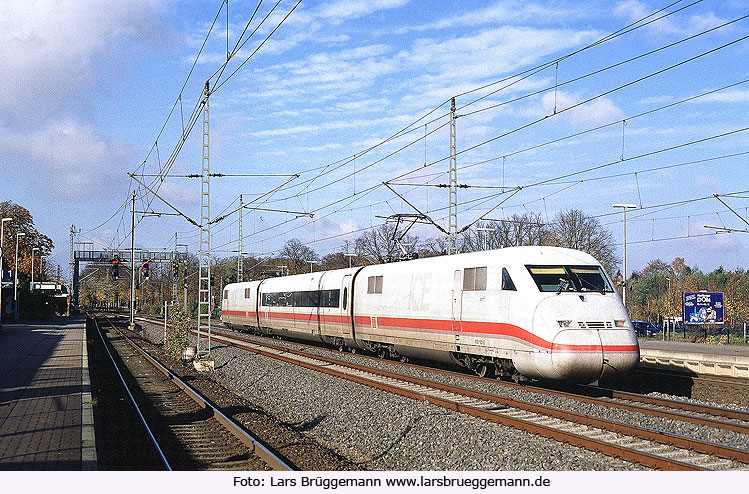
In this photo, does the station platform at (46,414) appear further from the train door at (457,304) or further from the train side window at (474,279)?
the train side window at (474,279)

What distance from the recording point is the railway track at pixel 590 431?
948cm

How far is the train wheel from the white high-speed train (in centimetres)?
5

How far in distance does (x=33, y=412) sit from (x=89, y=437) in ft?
11.1

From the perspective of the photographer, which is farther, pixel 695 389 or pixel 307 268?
pixel 307 268

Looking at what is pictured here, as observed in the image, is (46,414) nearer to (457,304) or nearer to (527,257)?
(457,304)

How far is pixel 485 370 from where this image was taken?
A: 18.3 meters

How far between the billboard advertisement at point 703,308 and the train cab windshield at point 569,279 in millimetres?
26620

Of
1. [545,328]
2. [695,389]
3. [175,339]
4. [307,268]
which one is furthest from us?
[307,268]

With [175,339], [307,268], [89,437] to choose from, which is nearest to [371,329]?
[175,339]

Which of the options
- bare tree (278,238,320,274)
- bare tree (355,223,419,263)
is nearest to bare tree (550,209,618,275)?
bare tree (355,223,419,263)

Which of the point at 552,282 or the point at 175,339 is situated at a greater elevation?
the point at 552,282

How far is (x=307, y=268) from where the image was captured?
95188 millimetres

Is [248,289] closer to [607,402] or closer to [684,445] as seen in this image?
[607,402]

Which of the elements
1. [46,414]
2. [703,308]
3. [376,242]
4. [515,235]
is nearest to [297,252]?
[376,242]
